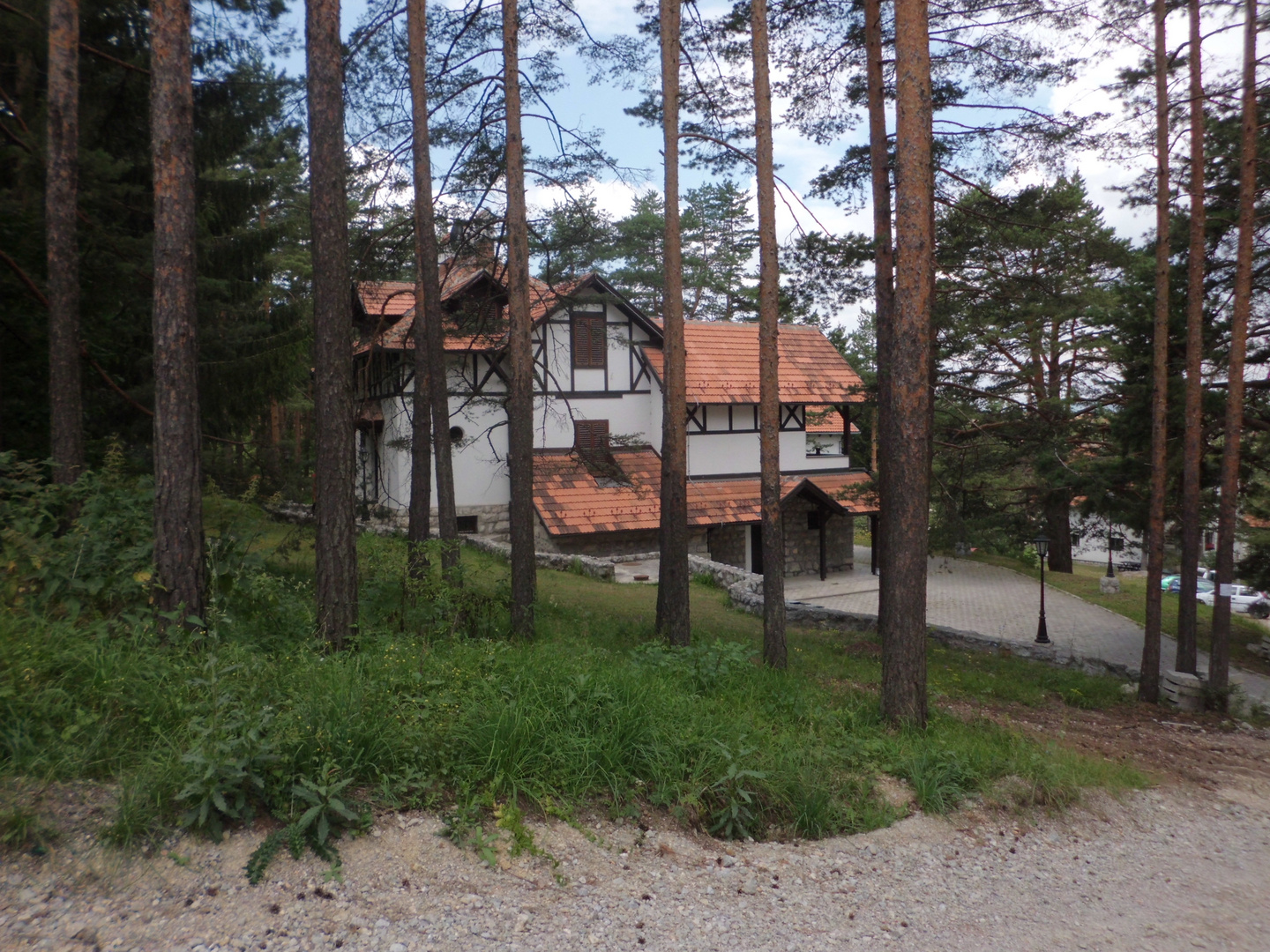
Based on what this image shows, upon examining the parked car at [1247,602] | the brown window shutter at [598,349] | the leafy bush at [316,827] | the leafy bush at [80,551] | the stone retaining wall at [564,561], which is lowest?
the parked car at [1247,602]

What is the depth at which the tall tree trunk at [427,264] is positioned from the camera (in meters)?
10.4

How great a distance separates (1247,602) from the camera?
36.3m

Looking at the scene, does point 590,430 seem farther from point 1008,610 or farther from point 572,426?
point 1008,610

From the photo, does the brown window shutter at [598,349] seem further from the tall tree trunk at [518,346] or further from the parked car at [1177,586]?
the parked car at [1177,586]

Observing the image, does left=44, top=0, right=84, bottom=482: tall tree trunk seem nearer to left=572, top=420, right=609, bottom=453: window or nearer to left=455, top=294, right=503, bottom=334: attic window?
left=455, top=294, right=503, bottom=334: attic window

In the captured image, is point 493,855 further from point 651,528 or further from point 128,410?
point 651,528

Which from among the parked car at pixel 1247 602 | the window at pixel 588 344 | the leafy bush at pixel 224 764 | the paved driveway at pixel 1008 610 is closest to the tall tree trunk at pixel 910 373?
the leafy bush at pixel 224 764

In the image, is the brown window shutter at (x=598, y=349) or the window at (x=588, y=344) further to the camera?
the brown window shutter at (x=598, y=349)

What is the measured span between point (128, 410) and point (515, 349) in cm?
531

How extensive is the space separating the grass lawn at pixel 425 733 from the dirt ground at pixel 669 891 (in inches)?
7.2

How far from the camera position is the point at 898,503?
23.7 ft

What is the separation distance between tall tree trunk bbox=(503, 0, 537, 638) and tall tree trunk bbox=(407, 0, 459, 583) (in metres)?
0.95

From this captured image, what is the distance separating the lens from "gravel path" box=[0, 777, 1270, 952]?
3.49 m

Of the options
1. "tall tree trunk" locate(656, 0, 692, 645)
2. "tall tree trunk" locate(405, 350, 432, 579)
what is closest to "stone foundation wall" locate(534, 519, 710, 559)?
"tall tree trunk" locate(405, 350, 432, 579)
